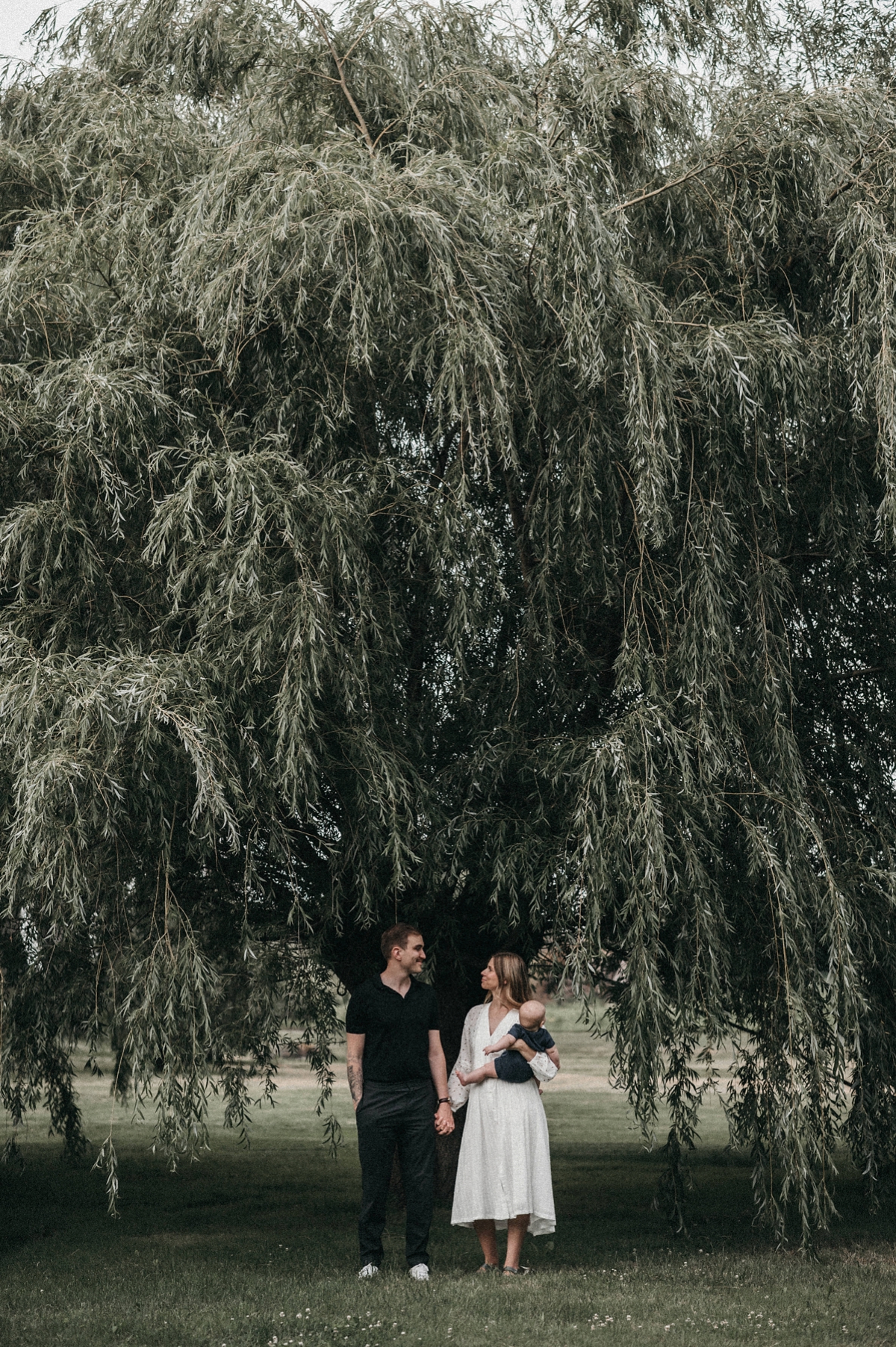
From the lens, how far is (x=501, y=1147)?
6578mm

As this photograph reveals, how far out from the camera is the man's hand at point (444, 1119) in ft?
21.4

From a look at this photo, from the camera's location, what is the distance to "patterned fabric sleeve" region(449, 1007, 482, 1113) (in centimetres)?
672

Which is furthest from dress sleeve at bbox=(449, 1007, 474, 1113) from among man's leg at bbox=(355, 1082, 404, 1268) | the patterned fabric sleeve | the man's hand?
man's leg at bbox=(355, 1082, 404, 1268)

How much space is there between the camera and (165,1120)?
653 centimetres

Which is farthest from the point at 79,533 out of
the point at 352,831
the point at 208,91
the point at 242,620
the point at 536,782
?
the point at 208,91

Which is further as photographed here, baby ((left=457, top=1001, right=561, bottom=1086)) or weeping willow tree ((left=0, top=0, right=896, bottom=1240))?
weeping willow tree ((left=0, top=0, right=896, bottom=1240))

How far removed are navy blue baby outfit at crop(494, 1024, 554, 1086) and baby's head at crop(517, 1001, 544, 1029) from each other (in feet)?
0.21

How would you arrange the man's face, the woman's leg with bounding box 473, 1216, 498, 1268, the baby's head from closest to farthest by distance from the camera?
the baby's head, the man's face, the woman's leg with bounding box 473, 1216, 498, 1268

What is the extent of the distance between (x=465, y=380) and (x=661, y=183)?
2.18 meters

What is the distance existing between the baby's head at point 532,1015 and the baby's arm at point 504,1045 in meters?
0.10

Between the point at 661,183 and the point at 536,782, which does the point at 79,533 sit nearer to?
the point at 536,782

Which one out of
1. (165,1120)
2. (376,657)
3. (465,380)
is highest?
(465,380)

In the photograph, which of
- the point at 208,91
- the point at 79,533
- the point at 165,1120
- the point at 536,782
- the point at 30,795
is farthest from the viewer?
the point at 208,91

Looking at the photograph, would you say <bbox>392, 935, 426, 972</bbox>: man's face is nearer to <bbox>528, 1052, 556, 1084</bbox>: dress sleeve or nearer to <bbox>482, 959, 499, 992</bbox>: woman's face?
<bbox>482, 959, 499, 992</bbox>: woman's face
